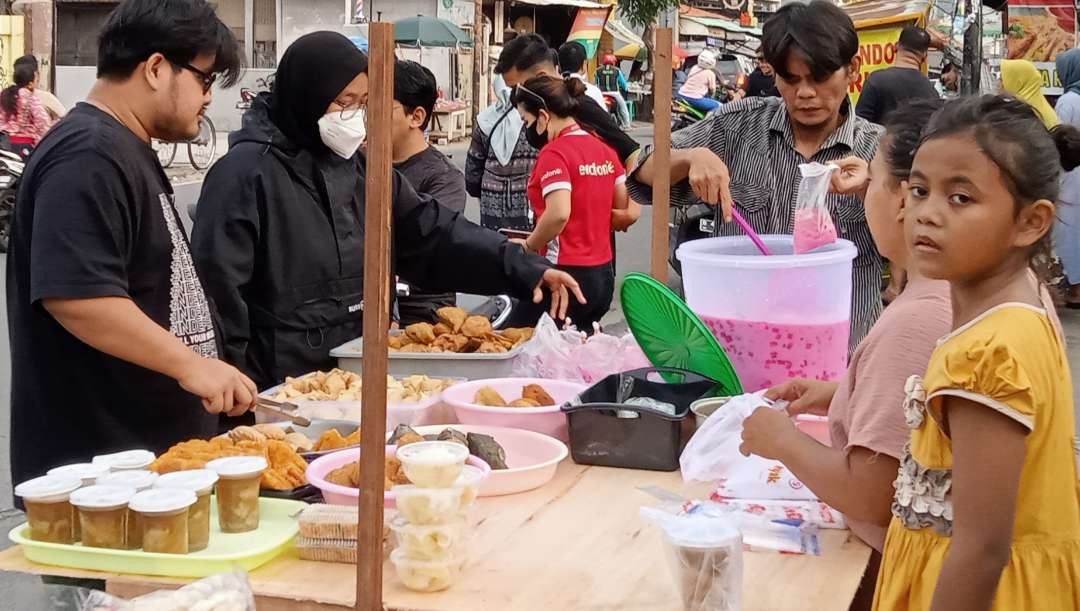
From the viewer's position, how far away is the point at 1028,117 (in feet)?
6.13

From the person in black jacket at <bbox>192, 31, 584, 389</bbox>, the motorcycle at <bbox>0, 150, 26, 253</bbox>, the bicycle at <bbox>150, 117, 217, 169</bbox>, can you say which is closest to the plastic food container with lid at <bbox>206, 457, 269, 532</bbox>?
the person in black jacket at <bbox>192, 31, 584, 389</bbox>

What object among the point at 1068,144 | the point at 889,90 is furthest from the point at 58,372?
the point at 889,90

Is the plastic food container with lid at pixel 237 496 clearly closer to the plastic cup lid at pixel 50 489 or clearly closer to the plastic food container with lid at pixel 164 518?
the plastic food container with lid at pixel 164 518

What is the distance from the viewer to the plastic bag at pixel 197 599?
5.37 feet

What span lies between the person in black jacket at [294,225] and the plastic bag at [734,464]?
993 millimetres

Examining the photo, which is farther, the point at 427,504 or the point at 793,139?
the point at 793,139

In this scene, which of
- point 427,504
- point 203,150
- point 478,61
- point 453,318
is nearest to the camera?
point 427,504

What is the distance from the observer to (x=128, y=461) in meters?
2.10

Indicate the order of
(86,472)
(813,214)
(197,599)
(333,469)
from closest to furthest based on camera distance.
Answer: (197,599) < (86,472) < (333,469) < (813,214)

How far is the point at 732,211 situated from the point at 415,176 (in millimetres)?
2325

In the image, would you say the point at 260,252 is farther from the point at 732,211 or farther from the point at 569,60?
the point at 569,60

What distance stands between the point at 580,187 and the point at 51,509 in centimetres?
383

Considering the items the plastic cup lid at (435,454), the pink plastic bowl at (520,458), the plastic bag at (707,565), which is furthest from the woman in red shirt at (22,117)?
the plastic bag at (707,565)

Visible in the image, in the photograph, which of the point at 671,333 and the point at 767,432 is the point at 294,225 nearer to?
the point at 671,333
